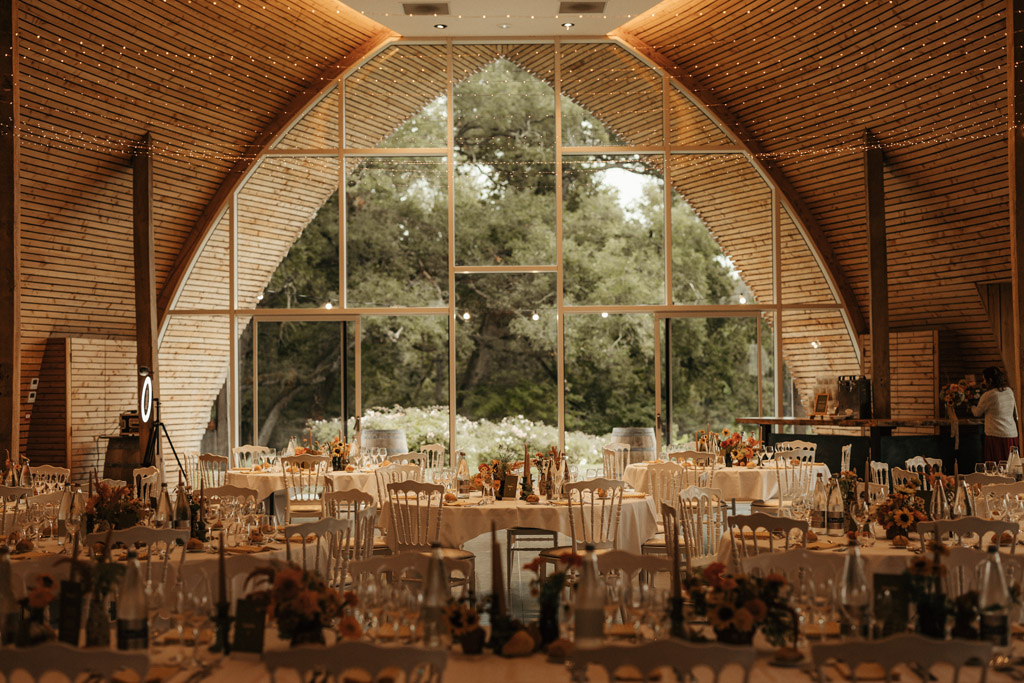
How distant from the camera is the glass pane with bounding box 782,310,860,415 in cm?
1251

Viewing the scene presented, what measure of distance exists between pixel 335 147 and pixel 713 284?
203 inches

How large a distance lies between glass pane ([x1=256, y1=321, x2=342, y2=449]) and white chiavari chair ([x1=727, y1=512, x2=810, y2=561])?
24.8 feet

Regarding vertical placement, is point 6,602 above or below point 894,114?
below

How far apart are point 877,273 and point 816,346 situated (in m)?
1.51

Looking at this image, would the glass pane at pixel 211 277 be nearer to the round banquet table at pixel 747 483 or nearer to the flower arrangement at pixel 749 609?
the round banquet table at pixel 747 483

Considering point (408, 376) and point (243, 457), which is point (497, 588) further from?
point (408, 376)

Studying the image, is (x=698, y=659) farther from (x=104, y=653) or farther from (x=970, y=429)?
(x=970, y=429)

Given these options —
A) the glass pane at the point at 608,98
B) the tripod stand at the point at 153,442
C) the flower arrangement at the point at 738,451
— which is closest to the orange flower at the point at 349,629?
the flower arrangement at the point at 738,451

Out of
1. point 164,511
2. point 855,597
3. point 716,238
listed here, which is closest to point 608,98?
point 716,238

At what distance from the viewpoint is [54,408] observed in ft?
37.7

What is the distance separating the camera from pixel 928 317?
12.0 meters

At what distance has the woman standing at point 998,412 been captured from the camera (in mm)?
10133

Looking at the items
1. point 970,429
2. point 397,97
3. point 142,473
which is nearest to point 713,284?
point 970,429

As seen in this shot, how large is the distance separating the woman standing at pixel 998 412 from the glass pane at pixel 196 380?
8944 mm
